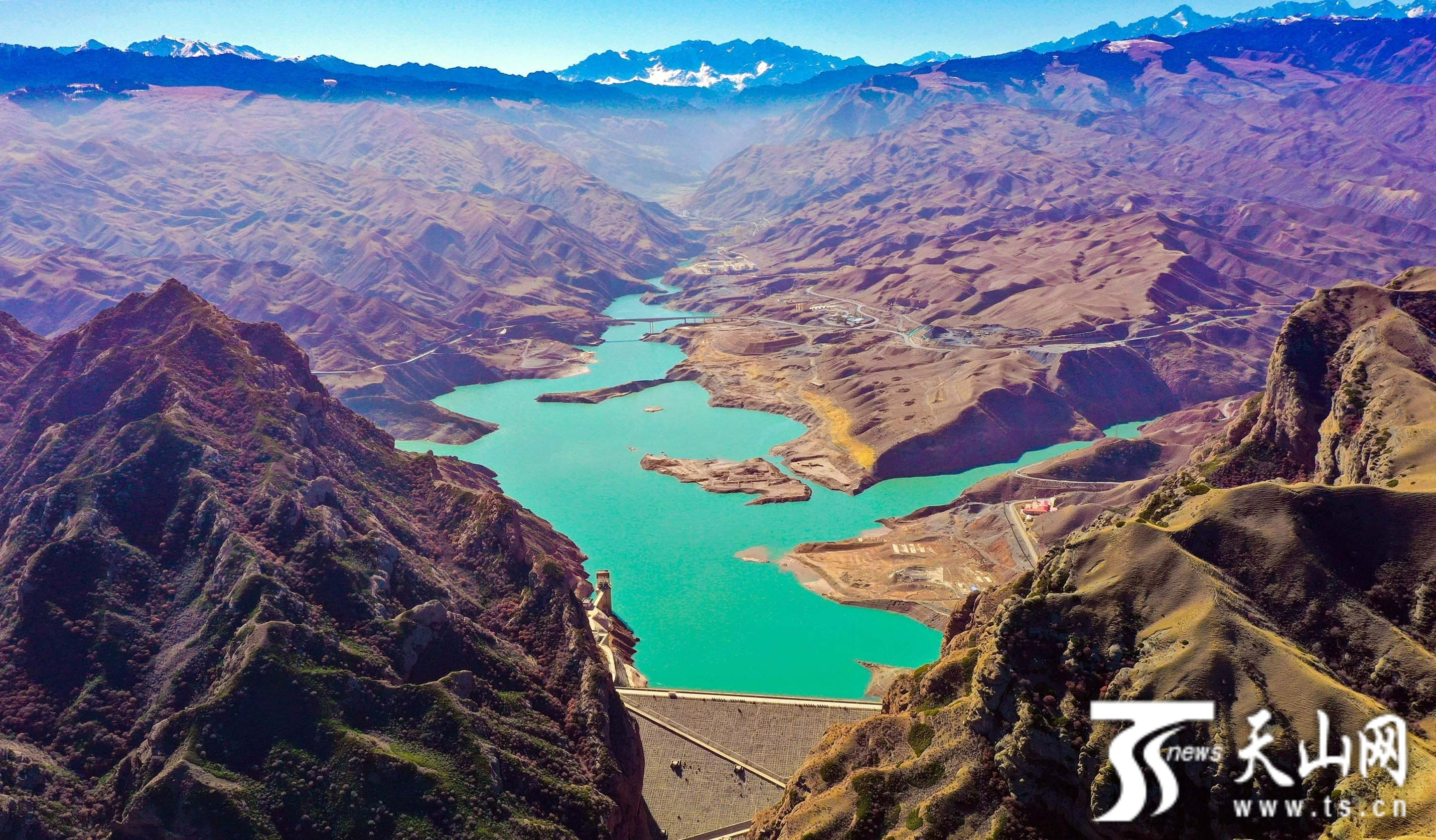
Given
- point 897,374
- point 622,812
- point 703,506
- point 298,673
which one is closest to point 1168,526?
point 622,812

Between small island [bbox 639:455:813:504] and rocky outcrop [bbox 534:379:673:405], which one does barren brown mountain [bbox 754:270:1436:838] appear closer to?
small island [bbox 639:455:813:504]

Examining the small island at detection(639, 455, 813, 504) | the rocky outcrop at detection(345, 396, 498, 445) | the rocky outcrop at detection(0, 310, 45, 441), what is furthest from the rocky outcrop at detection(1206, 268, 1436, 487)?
the rocky outcrop at detection(345, 396, 498, 445)

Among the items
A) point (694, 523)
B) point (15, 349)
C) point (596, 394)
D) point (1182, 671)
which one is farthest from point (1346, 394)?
point (596, 394)

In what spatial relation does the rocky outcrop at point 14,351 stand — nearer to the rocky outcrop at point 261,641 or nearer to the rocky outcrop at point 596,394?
the rocky outcrop at point 261,641

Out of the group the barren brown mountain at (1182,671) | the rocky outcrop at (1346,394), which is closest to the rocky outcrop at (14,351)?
the barren brown mountain at (1182,671)

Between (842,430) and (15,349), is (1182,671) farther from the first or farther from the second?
(15,349)

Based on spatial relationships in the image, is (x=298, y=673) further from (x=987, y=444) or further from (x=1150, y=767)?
(x=987, y=444)
